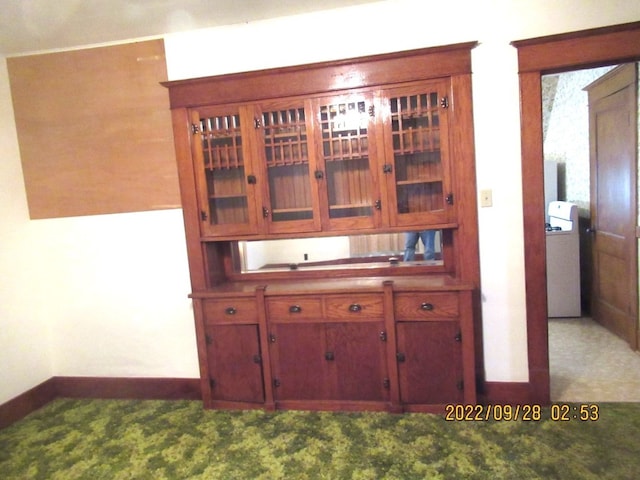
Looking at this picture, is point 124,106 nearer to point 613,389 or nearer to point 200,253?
point 200,253

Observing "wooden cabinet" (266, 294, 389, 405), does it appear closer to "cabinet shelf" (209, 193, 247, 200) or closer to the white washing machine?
"cabinet shelf" (209, 193, 247, 200)

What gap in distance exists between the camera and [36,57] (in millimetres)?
2729

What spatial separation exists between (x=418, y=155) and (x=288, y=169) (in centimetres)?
79

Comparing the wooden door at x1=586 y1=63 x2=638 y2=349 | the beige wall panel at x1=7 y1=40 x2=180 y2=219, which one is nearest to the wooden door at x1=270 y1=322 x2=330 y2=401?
the beige wall panel at x1=7 y1=40 x2=180 y2=219

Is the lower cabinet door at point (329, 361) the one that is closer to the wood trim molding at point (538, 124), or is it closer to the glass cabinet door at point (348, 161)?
the glass cabinet door at point (348, 161)

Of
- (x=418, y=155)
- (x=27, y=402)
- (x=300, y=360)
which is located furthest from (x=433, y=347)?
(x=27, y=402)

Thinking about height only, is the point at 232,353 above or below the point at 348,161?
below

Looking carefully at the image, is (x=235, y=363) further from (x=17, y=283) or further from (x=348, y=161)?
(x=17, y=283)

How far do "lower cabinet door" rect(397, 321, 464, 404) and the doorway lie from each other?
0.73 m

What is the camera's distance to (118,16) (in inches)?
90.6

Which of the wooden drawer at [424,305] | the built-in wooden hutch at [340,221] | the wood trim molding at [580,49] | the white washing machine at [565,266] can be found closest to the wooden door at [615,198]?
the white washing machine at [565,266]

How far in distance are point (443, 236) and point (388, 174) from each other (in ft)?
1.79

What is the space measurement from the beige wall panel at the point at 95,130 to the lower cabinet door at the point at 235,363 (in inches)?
36.6

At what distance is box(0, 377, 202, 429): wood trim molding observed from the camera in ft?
8.94
